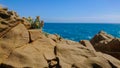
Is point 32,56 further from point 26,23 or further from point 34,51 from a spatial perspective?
point 26,23

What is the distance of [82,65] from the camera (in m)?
16.1

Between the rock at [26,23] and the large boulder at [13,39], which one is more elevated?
the rock at [26,23]

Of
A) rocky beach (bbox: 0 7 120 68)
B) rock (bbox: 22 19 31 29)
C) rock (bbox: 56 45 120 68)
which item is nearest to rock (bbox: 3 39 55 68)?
rocky beach (bbox: 0 7 120 68)

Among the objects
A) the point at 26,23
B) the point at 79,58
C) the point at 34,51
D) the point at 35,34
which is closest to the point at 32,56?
the point at 34,51

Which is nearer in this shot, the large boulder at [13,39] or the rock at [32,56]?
the rock at [32,56]

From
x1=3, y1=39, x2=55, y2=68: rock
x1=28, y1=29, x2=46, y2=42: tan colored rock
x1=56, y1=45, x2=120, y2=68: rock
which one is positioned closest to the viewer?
x1=3, y1=39, x2=55, y2=68: rock

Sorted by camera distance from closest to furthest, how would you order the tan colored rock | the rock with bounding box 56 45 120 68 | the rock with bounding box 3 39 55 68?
the rock with bounding box 3 39 55 68, the rock with bounding box 56 45 120 68, the tan colored rock

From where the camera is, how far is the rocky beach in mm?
15703

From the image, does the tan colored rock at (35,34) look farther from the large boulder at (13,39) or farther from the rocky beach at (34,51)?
the large boulder at (13,39)

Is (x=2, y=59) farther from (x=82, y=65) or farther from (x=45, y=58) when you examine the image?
(x=82, y=65)

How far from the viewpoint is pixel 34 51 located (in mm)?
16578

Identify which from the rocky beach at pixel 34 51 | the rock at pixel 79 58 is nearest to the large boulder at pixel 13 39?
the rocky beach at pixel 34 51

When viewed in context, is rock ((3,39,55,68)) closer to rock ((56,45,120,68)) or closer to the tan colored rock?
the tan colored rock

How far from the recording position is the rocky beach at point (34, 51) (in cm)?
1570
